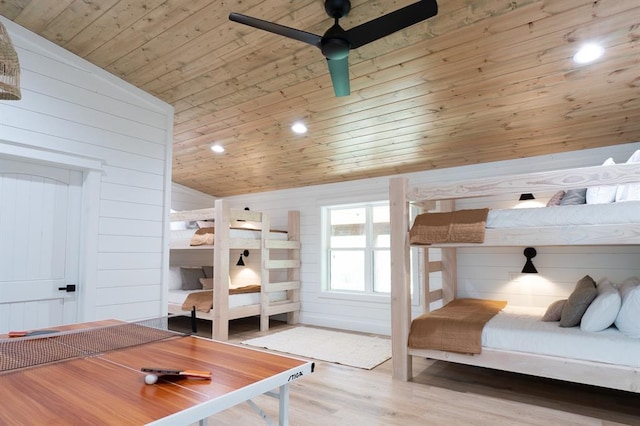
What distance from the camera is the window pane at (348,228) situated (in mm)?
5594

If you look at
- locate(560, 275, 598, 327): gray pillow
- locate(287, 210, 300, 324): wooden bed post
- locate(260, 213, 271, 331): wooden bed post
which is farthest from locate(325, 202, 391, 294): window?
locate(560, 275, 598, 327): gray pillow

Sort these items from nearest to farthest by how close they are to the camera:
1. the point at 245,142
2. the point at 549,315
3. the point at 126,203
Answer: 1. the point at 549,315
2. the point at 126,203
3. the point at 245,142

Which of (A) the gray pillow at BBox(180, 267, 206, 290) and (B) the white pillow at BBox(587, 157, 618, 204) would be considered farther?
(A) the gray pillow at BBox(180, 267, 206, 290)

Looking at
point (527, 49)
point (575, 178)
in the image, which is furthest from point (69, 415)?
point (527, 49)

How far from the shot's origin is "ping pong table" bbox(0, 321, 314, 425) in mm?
988

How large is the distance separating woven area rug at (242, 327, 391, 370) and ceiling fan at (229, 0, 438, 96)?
277 centimetres

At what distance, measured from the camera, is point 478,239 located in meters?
2.94

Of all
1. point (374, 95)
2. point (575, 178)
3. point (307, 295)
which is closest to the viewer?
point (575, 178)

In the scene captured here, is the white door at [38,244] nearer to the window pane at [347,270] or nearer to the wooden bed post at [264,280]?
the wooden bed post at [264,280]

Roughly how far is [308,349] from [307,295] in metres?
1.62

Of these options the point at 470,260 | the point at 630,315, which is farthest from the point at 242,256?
the point at 630,315

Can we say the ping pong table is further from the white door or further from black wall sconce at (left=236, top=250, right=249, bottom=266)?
black wall sconce at (left=236, top=250, right=249, bottom=266)

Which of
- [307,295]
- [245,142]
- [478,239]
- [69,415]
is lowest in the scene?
[307,295]

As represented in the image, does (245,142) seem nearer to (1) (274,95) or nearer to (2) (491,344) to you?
(1) (274,95)
